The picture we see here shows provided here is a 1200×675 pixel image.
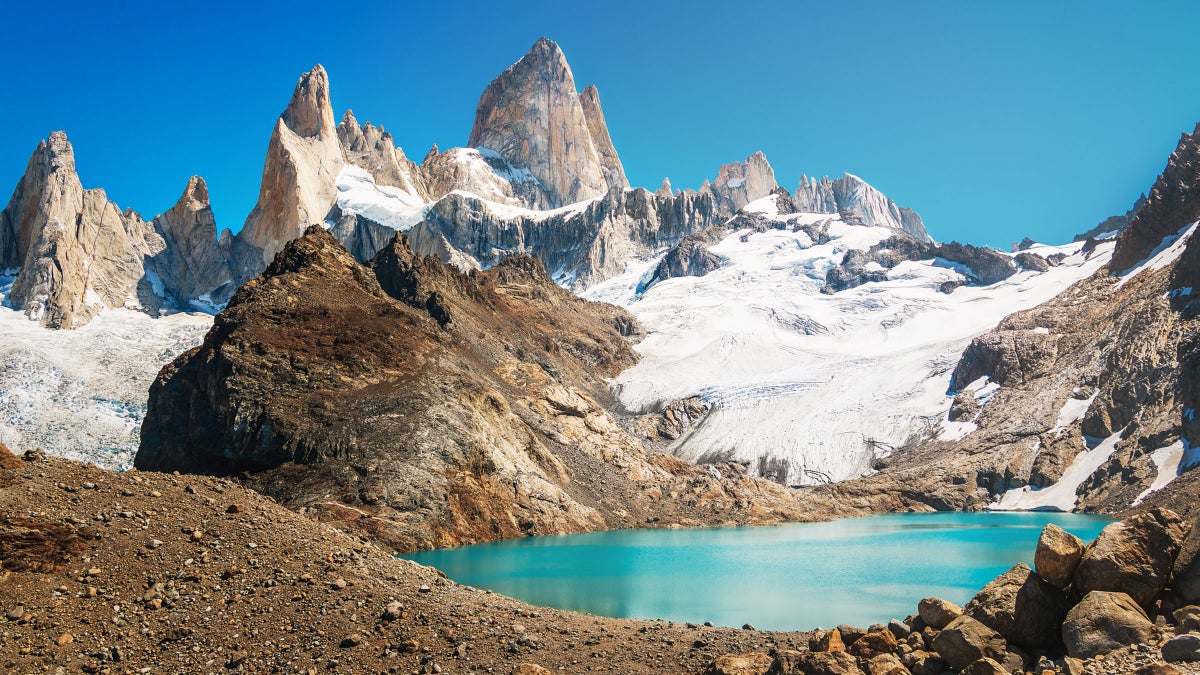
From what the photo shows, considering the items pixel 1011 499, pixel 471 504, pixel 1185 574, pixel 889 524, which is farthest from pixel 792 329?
pixel 1185 574

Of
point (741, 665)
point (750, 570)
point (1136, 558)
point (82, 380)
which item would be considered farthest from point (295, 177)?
point (1136, 558)

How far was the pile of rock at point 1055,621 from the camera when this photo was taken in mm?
13203

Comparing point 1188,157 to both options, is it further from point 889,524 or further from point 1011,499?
point 889,524

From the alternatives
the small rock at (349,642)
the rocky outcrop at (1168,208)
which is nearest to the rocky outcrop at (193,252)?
the rocky outcrop at (1168,208)

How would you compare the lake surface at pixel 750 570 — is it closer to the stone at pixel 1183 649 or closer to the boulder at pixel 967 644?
the boulder at pixel 967 644

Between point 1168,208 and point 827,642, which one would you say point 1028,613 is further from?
point 1168,208

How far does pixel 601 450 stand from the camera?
7550 cm

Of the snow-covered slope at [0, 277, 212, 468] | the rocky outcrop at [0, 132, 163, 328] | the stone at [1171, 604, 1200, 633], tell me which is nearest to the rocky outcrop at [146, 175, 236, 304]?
the rocky outcrop at [0, 132, 163, 328]

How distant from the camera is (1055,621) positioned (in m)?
14.7

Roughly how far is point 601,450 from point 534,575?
131 ft

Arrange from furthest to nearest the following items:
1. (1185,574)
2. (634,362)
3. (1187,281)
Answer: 1. (634,362)
2. (1187,281)
3. (1185,574)

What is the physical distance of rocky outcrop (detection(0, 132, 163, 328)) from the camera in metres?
120

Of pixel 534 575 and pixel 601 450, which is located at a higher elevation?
pixel 601 450

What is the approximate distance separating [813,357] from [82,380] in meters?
112
